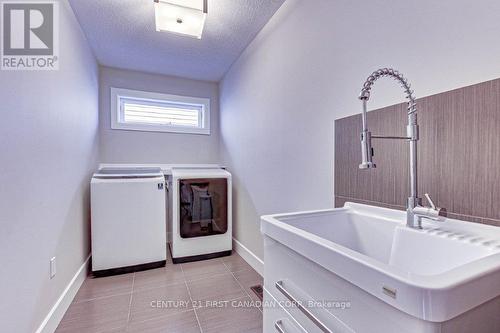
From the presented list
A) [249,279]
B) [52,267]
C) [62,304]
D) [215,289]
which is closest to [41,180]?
[52,267]

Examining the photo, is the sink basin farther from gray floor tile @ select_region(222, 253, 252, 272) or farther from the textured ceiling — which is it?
the textured ceiling

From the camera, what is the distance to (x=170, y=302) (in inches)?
70.6

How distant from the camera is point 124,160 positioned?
302 cm

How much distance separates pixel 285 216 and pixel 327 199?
539 millimetres

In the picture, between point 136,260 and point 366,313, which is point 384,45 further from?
point 136,260

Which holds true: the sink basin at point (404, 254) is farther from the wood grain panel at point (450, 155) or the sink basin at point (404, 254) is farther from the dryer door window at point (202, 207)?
the dryer door window at point (202, 207)

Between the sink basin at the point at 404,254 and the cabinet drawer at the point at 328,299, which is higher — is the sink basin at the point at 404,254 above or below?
above

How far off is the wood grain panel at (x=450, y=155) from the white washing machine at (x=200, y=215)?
1.78 m

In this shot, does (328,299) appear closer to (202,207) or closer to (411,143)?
(411,143)

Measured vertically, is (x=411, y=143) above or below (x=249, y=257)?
above

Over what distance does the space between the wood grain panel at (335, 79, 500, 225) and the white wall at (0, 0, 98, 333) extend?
165cm

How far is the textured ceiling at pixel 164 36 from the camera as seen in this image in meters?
1.86

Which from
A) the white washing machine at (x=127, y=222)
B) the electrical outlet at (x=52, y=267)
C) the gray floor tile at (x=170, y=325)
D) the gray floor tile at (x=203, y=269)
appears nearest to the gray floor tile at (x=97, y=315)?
the gray floor tile at (x=170, y=325)

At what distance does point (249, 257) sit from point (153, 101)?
2.33 m
